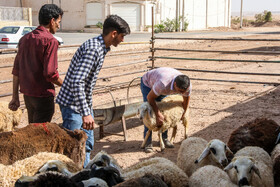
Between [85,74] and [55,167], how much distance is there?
1031 mm

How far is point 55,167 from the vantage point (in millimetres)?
3537

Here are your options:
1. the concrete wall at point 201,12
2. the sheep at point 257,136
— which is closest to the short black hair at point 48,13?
the sheep at point 257,136

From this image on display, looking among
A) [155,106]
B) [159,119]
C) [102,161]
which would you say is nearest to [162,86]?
[155,106]

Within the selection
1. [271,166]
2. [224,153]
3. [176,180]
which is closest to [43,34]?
[176,180]

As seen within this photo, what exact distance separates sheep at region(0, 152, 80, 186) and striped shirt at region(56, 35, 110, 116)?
1.79 ft

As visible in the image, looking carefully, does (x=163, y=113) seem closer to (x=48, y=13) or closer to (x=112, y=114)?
(x=112, y=114)

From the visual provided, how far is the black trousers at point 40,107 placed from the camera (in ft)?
14.9

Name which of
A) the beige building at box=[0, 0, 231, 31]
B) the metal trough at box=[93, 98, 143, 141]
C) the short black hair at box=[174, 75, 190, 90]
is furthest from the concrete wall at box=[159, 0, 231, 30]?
the short black hair at box=[174, 75, 190, 90]

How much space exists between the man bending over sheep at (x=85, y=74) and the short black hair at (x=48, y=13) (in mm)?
634

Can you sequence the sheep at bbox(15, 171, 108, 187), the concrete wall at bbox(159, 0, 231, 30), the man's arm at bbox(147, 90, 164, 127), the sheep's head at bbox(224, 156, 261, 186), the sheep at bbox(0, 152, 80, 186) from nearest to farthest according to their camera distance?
1. the sheep at bbox(15, 171, 108, 187)
2. the sheep at bbox(0, 152, 80, 186)
3. the sheep's head at bbox(224, 156, 261, 186)
4. the man's arm at bbox(147, 90, 164, 127)
5. the concrete wall at bbox(159, 0, 231, 30)

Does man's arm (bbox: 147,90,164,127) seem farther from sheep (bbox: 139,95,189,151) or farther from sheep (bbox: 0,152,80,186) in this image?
sheep (bbox: 0,152,80,186)

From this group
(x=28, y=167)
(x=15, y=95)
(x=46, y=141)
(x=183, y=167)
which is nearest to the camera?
(x=28, y=167)

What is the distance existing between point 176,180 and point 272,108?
5.85m

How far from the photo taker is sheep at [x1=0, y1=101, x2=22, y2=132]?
6.90 m
